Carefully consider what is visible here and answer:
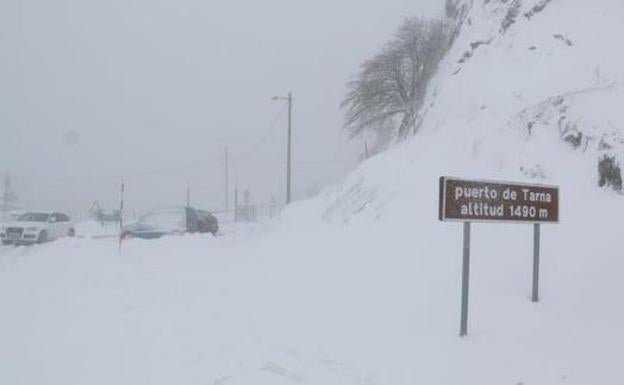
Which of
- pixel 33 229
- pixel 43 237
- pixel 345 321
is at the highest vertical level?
pixel 345 321

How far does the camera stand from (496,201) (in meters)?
6.89

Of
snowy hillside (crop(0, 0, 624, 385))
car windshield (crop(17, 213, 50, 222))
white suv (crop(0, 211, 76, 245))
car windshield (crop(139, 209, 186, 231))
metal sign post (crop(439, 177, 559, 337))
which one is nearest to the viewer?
snowy hillside (crop(0, 0, 624, 385))


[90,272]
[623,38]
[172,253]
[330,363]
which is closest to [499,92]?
[623,38]

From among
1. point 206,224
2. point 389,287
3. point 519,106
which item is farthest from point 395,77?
point 389,287

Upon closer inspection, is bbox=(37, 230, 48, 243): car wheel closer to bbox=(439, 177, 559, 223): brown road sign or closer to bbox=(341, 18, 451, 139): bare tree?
bbox=(341, 18, 451, 139): bare tree

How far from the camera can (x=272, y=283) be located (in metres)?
10.5

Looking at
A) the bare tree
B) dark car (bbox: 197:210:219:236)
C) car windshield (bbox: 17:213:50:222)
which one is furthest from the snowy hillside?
the bare tree


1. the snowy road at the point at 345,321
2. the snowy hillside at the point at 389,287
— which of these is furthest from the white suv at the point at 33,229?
the snowy road at the point at 345,321

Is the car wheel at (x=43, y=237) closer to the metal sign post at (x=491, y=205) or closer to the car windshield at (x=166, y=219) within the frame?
the car windshield at (x=166, y=219)

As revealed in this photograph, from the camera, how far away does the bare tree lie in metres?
32.2

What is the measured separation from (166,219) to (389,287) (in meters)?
15.1

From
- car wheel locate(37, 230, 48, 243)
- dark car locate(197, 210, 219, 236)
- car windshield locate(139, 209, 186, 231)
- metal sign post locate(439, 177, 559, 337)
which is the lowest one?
car wheel locate(37, 230, 48, 243)

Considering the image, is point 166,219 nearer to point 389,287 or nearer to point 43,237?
point 43,237

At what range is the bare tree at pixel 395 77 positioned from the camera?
3222 centimetres
